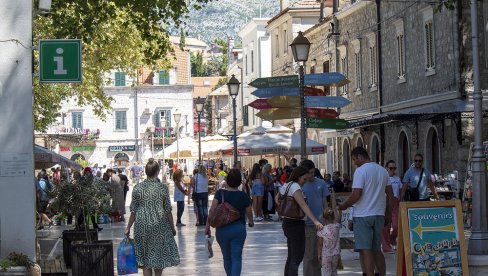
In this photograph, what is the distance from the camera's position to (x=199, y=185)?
3136cm

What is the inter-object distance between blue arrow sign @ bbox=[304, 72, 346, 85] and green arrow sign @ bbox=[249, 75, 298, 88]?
0.25 m

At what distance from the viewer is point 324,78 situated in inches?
864

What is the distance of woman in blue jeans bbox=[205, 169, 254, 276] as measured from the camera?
14125mm

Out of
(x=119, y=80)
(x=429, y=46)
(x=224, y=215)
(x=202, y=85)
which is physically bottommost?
(x=224, y=215)

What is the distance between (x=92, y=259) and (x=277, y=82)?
6.98m

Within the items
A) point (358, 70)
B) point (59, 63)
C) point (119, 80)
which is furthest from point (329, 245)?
point (119, 80)

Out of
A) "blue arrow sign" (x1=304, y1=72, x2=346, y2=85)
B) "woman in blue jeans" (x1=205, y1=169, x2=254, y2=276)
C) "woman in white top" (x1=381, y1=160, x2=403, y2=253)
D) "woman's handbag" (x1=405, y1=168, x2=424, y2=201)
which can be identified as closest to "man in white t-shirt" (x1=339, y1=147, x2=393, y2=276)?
"woman in blue jeans" (x1=205, y1=169, x2=254, y2=276)

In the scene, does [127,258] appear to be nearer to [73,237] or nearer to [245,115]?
[73,237]

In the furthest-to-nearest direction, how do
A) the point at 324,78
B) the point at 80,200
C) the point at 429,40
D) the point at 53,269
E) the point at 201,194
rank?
the point at 429,40
the point at 201,194
the point at 324,78
the point at 80,200
the point at 53,269

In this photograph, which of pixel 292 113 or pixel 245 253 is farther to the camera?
pixel 292 113

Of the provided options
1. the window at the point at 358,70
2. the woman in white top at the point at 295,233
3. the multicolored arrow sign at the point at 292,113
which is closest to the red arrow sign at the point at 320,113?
the multicolored arrow sign at the point at 292,113

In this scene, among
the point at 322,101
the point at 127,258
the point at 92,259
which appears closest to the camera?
the point at 127,258

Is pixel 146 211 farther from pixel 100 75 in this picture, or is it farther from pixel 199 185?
pixel 100 75

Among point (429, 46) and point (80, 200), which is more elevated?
point (429, 46)
